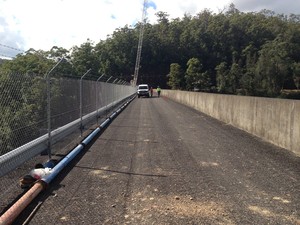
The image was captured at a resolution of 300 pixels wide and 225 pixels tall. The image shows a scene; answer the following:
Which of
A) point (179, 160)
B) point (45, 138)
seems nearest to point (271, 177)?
point (179, 160)

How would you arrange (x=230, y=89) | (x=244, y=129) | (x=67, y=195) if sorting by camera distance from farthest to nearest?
(x=230, y=89) → (x=244, y=129) → (x=67, y=195)

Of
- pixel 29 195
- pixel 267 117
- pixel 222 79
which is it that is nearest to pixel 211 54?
pixel 222 79

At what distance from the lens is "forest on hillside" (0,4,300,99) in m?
115

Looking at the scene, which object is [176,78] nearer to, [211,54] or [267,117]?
[211,54]

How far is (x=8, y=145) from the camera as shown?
629 centimetres

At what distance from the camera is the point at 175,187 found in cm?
666

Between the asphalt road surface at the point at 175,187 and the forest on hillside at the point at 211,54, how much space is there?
104560 mm

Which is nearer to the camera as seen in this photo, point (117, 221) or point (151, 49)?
point (117, 221)

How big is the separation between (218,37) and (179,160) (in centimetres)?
15140

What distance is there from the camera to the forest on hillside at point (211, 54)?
11525cm

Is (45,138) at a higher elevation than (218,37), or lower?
lower

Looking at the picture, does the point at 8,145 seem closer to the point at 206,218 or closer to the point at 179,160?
the point at 206,218

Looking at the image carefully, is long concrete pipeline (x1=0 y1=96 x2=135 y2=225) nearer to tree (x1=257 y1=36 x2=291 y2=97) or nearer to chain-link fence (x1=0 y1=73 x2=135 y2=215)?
chain-link fence (x1=0 y1=73 x2=135 y2=215)

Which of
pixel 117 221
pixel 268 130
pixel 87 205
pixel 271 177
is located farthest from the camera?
pixel 268 130
